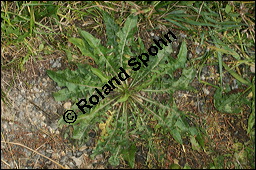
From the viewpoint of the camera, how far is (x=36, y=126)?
297cm

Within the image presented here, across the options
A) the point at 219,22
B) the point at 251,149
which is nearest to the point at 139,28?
the point at 219,22

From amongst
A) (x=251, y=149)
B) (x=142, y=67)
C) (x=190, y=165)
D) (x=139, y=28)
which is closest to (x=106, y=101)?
(x=142, y=67)

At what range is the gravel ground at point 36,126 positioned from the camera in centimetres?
295

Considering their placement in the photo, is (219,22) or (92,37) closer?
(92,37)

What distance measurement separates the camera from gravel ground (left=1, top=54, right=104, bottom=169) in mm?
2951

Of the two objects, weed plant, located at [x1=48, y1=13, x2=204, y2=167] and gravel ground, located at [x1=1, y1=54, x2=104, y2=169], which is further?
gravel ground, located at [x1=1, y1=54, x2=104, y2=169]

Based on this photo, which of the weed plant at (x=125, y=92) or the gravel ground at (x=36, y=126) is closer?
the weed plant at (x=125, y=92)

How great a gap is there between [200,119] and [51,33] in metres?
1.76

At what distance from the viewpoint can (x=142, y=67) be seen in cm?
292

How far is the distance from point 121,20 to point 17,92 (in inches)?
50.8

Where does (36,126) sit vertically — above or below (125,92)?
below

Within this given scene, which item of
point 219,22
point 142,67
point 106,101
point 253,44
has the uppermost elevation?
point 219,22

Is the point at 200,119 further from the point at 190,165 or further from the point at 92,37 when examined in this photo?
the point at 92,37

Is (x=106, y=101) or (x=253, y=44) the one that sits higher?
(x=253, y=44)
